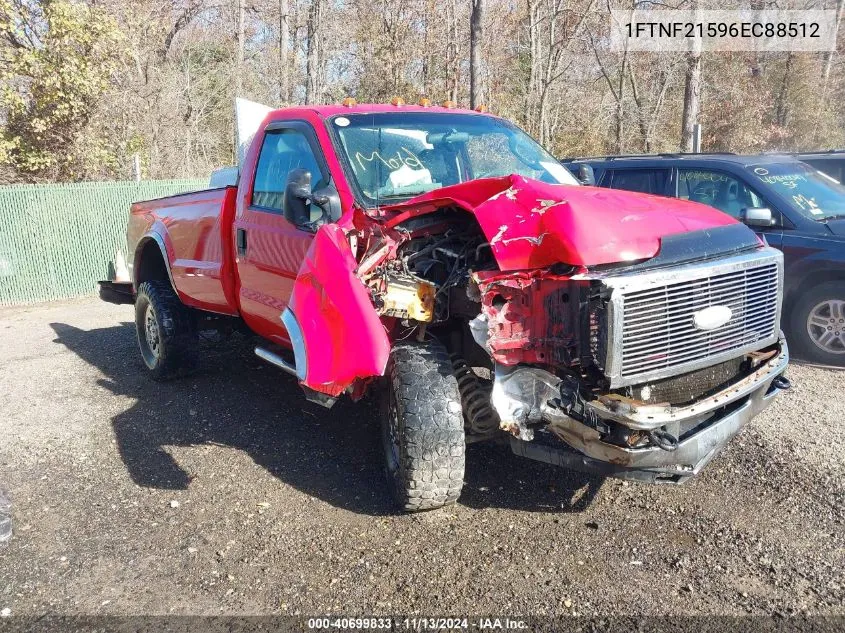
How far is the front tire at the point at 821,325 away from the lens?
634cm

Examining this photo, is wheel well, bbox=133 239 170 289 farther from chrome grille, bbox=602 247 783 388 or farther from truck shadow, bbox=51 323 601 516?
chrome grille, bbox=602 247 783 388

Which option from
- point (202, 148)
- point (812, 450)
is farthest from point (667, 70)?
point (812, 450)

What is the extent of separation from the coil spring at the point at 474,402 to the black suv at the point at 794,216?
8.80 ft

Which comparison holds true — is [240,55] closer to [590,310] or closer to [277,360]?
[277,360]

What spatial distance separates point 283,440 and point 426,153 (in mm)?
2209

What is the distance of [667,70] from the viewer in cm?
2262

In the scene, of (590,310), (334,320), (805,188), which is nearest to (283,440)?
(334,320)

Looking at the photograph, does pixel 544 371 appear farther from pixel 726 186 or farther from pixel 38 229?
pixel 38 229

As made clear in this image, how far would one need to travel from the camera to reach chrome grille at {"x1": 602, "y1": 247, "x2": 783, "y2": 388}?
3.08m

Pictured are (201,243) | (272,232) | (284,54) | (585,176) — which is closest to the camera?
(272,232)

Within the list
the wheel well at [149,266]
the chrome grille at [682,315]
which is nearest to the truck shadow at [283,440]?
the wheel well at [149,266]

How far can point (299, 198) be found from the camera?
406 cm

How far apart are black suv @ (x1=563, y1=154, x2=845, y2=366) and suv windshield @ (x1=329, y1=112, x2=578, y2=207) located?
1147mm

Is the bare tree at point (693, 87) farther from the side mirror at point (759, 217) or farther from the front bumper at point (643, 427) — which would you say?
the front bumper at point (643, 427)
